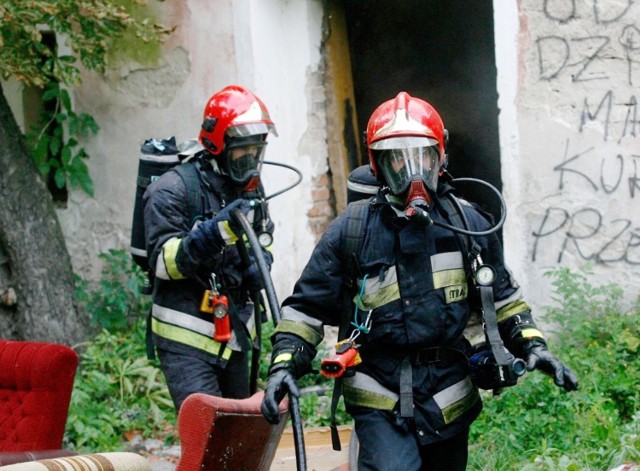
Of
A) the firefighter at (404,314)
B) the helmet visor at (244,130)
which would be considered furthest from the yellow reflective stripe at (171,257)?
the firefighter at (404,314)

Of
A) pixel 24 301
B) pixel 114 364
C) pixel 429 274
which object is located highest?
pixel 429 274

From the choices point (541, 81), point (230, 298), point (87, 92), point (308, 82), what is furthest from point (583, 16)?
point (87, 92)

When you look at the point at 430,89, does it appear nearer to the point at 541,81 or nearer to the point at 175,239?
the point at 541,81

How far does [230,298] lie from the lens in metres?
5.09

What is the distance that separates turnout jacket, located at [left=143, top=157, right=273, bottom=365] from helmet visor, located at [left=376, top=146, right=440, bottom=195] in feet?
4.29

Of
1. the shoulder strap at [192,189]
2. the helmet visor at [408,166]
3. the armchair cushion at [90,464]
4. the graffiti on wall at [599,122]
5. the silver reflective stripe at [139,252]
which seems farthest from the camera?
the graffiti on wall at [599,122]

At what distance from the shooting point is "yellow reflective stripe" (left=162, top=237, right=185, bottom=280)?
4.82 meters

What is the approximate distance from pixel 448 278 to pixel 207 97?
14.0 ft

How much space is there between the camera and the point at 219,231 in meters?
4.69

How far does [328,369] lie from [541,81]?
3697 mm

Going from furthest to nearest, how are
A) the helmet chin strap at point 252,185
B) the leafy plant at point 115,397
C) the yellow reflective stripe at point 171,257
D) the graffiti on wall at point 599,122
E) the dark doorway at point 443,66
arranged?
1. the dark doorway at point 443,66
2. the graffiti on wall at point 599,122
3. the leafy plant at point 115,397
4. the helmet chin strap at point 252,185
5. the yellow reflective stripe at point 171,257

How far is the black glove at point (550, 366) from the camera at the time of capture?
11.9 ft

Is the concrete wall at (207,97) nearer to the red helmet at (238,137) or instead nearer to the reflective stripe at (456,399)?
the red helmet at (238,137)

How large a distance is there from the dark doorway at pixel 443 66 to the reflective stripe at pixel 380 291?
3898 mm
